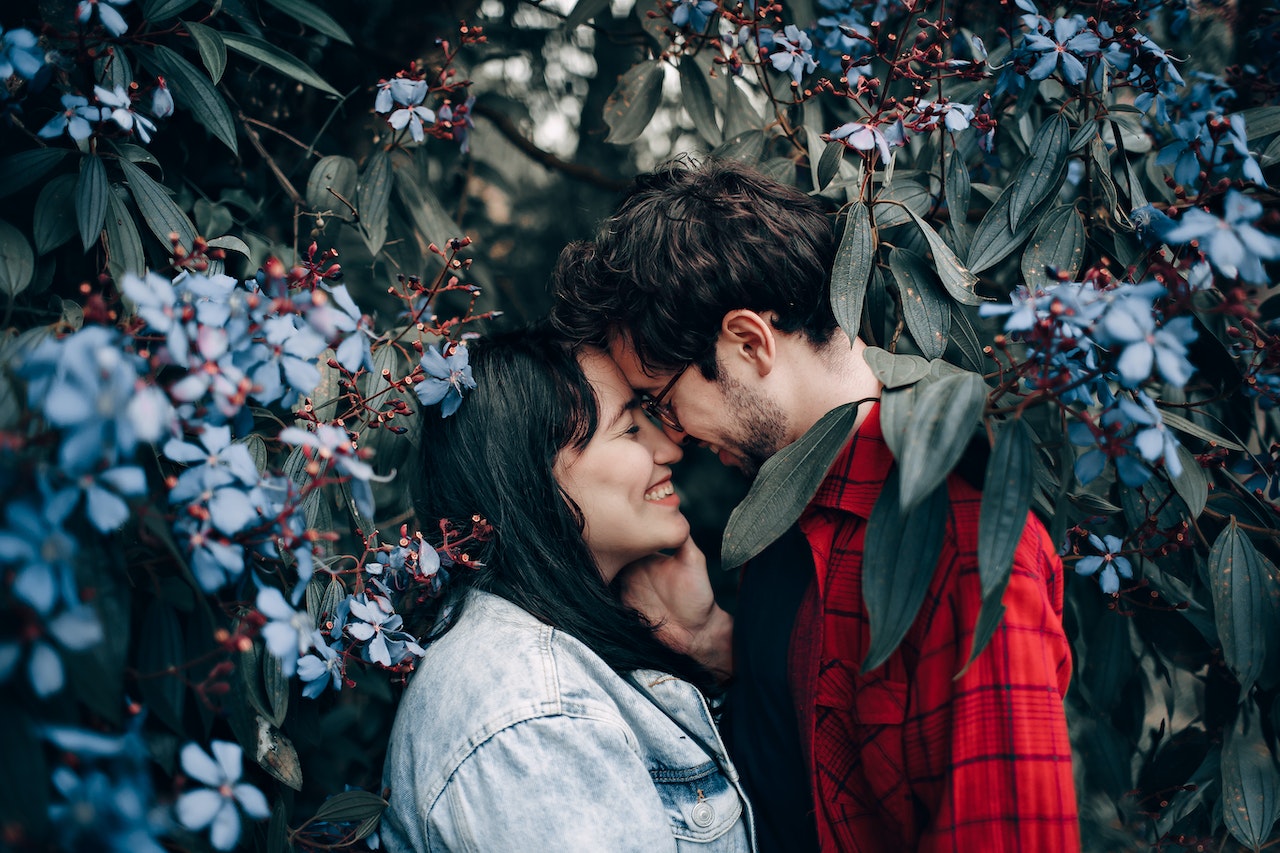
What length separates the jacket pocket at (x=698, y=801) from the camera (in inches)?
46.1

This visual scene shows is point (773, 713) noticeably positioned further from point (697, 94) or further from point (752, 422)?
point (697, 94)

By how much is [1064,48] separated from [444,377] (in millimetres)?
969

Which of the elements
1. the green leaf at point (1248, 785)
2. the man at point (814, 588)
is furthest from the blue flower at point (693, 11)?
the green leaf at point (1248, 785)

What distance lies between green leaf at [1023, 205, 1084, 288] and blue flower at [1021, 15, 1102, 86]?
0.58 feet

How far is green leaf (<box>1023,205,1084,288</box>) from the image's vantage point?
1.10 m

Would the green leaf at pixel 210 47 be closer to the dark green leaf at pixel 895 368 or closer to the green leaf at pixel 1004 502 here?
the dark green leaf at pixel 895 368

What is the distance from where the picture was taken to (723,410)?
136cm

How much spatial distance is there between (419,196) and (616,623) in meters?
0.84

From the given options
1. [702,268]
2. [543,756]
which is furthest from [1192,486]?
[543,756]

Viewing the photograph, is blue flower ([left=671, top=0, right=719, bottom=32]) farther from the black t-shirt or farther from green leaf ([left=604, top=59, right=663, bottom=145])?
the black t-shirt

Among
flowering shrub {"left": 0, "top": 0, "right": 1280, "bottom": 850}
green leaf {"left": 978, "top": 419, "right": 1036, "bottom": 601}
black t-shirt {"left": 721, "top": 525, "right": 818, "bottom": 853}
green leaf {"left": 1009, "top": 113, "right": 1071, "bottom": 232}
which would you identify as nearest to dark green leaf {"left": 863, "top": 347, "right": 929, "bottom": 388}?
flowering shrub {"left": 0, "top": 0, "right": 1280, "bottom": 850}

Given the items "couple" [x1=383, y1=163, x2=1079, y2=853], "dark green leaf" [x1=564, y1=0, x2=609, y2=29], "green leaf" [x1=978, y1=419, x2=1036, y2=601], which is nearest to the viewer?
"green leaf" [x1=978, y1=419, x2=1036, y2=601]

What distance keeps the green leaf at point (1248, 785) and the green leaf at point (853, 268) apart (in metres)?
0.86

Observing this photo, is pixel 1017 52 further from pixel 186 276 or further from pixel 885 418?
pixel 186 276
